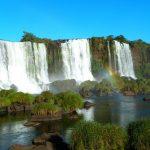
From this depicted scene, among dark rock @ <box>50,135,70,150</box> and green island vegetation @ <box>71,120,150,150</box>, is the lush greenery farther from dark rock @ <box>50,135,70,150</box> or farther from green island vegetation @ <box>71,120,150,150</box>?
green island vegetation @ <box>71,120,150,150</box>

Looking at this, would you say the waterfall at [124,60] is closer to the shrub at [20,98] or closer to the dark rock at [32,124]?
the shrub at [20,98]

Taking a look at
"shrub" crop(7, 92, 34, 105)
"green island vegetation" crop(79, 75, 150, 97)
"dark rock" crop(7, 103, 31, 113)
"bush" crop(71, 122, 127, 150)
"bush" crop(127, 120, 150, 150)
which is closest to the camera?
"bush" crop(127, 120, 150, 150)

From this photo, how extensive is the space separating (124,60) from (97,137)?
129 meters

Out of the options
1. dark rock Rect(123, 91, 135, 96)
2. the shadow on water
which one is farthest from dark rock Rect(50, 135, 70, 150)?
dark rock Rect(123, 91, 135, 96)

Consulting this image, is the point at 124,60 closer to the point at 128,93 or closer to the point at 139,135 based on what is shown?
the point at 128,93

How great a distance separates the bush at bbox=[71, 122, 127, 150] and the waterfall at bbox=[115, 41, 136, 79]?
124157 mm

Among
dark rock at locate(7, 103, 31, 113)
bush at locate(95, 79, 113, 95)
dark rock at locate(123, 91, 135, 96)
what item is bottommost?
dark rock at locate(7, 103, 31, 113)

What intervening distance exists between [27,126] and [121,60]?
105167mm

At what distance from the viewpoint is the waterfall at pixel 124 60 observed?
164 metres

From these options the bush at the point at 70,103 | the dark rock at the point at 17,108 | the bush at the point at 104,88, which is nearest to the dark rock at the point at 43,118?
the bush at the point at 70,103

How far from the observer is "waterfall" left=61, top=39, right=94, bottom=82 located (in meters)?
149

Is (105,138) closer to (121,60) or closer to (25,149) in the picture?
(25,149)

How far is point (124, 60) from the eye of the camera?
166 m

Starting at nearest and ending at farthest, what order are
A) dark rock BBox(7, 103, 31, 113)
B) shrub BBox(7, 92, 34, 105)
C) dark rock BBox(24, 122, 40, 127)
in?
dark rock BBox(24, 122, 40, 127) < dark rock BBox(7, 103, 31, 113) < shrub BBox(7, 92, 34, 105)
